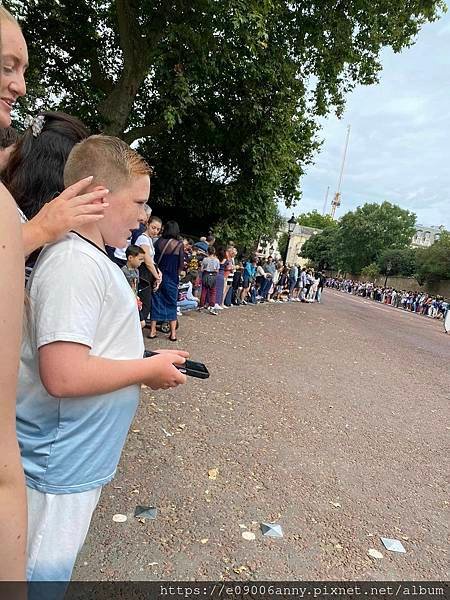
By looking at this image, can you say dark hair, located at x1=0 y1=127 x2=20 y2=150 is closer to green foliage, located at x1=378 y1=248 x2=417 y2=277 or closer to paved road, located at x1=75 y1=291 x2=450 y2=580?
paved road, located at x1=75 y1=291 x2=450 y2=580

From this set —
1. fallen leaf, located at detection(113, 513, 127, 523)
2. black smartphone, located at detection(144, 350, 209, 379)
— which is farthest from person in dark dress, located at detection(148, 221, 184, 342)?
black smartphone, located at detection(144, 350, 209, 379)

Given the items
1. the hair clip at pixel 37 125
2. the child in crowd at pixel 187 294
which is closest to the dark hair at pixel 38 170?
the hair clip at pixel 37 125

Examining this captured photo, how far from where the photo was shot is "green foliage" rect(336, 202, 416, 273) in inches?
2719

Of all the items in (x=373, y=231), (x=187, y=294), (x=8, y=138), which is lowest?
(x=187, y=294)

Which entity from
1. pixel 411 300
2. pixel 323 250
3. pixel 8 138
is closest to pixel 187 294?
pixel 8 138

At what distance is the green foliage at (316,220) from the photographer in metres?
126

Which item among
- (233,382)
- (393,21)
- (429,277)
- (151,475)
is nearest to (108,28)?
(393,21)

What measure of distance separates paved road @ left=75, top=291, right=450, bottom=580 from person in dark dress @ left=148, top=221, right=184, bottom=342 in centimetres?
64

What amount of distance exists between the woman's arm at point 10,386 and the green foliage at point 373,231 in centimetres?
7252

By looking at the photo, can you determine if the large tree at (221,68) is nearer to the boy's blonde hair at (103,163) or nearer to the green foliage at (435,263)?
the boy's blonde hair at (103,163)

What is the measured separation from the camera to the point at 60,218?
121 centimetres

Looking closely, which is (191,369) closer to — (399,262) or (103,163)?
(103,163)

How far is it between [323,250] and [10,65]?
294 feet

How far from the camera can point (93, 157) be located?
1287 mm
